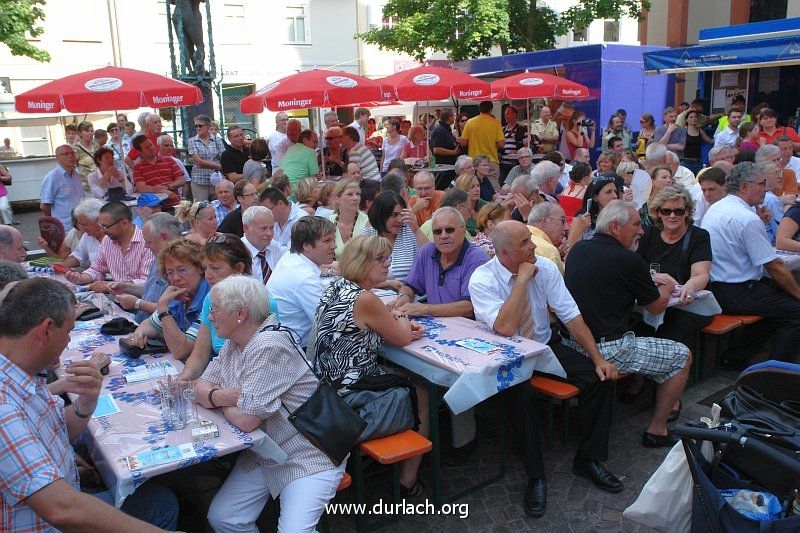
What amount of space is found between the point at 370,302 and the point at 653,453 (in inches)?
83.2

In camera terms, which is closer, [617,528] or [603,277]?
[617,528]

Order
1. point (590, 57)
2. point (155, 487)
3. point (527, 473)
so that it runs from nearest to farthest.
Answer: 1. point (155, 487)
2. point (527, 473)
3. point (590, 57)

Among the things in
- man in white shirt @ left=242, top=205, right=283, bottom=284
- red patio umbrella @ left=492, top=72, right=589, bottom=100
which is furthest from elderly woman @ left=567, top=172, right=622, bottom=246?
red patio umbrella @ left=492, top=72, right=589, bottom=100

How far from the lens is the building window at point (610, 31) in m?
32.2

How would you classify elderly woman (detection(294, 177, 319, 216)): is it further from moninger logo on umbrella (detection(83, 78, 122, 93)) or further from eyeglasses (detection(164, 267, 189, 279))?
eyeglasses (detection(164, 267, 189, 279))

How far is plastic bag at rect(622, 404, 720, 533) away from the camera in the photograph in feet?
8.45

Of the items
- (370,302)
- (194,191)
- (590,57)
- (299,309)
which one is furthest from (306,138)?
(590,57)

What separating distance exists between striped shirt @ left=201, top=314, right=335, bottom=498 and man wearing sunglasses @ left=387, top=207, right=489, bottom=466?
→ 4.31 feet

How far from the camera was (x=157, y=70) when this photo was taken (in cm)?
2553

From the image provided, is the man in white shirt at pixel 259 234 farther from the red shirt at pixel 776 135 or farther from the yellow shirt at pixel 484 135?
the red shirt at pixel 776 135

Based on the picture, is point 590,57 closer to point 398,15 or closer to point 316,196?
point 398,15

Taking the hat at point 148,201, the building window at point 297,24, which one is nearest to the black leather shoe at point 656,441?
the hat at point 148,201

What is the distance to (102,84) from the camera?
8039 mm

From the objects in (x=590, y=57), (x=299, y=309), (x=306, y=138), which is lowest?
(x=299, y=309)
